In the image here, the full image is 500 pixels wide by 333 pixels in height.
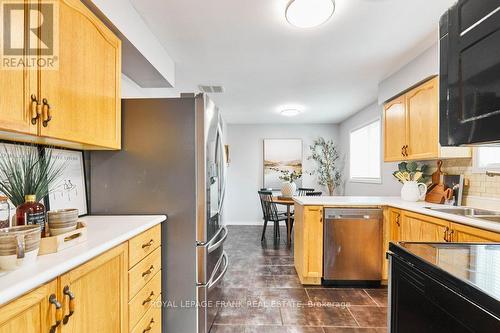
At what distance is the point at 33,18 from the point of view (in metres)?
1.01

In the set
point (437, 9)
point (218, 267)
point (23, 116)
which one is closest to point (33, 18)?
point (23, 116)

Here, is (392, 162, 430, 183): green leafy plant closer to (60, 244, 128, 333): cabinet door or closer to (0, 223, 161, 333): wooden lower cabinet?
(0, 223, 161, 333): wooden lower cabinet

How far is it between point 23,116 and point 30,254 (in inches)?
20.6

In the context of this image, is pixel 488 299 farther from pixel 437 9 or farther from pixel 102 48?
pixel 437 9

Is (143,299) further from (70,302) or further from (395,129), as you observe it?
(395,129)

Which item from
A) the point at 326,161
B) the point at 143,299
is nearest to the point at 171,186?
the point at 143,299

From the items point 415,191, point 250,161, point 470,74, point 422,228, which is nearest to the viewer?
point 470,74

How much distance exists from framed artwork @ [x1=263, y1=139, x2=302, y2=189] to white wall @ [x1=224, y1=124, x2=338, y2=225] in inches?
5.0

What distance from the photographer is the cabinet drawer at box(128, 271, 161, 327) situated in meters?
1.34

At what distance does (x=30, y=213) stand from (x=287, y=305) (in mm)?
2082

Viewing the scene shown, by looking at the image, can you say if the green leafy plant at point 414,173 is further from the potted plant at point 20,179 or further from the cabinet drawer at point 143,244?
the potted plant at point 20,179

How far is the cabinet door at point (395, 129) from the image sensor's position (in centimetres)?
281

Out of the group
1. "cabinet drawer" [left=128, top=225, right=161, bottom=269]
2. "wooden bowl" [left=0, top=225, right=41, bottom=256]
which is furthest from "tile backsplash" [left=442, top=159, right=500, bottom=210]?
"wooden bowl" [left=0, top=225, right=41, bottom=256]

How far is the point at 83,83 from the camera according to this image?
4.32 feet
